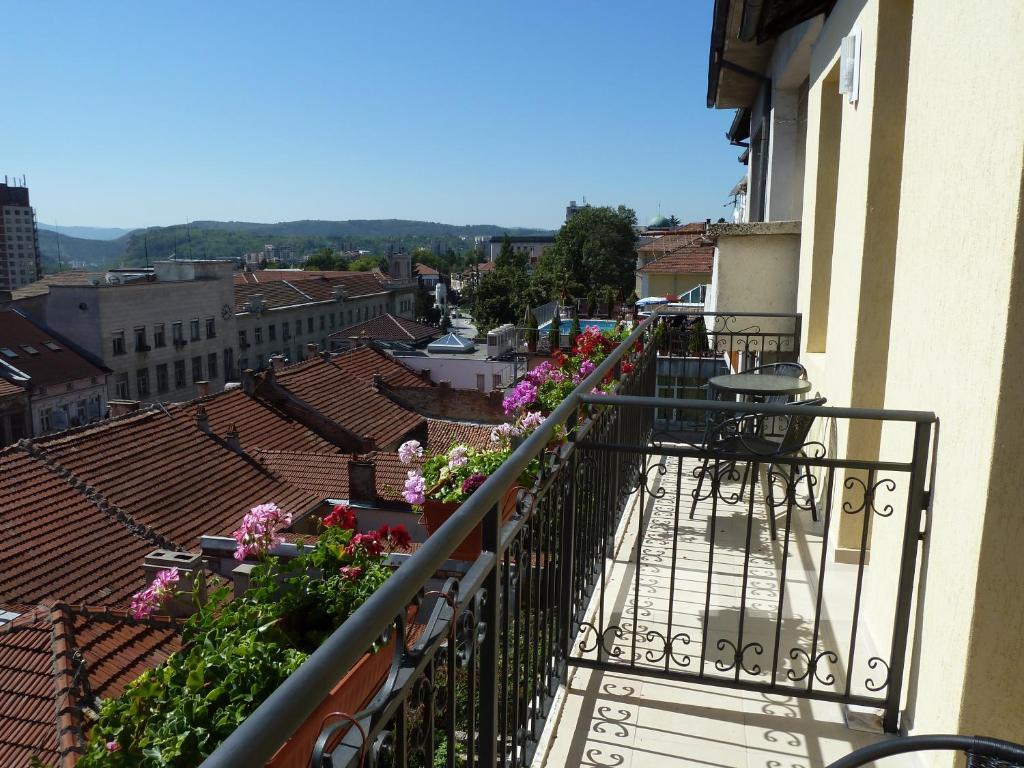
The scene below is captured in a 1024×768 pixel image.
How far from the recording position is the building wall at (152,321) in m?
39.4

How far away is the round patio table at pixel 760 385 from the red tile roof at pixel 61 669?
5.83m

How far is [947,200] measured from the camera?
2586 mm

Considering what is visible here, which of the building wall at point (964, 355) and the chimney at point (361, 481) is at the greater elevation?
the building wall at point (964, 355)

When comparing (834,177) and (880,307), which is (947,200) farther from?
(834,177)

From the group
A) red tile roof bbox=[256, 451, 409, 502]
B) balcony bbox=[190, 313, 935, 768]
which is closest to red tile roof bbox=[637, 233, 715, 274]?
red tile roof bbox=[256, 451, 409, 502]

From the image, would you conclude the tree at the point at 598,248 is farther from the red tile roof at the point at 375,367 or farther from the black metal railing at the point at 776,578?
the black metal railing at the point at 776,578

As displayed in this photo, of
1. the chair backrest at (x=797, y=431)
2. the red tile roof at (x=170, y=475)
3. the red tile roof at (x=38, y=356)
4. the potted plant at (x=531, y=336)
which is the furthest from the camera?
the red tile roof at (x=38, y=356)

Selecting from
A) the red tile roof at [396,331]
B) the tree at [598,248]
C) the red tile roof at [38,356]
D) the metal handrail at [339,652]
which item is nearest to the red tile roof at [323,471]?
the metal handrail at [339,652]

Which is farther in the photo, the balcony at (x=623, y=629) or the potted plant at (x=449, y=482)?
the potted plant at (x=449, y=482)

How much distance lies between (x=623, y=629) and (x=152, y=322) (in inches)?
1768

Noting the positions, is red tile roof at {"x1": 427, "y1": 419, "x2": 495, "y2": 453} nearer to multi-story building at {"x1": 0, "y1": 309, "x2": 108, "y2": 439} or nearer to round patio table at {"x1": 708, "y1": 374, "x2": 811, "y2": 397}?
round patio table at {"x1": 708, "y1": 374, "x2": 811, "y2": 397}

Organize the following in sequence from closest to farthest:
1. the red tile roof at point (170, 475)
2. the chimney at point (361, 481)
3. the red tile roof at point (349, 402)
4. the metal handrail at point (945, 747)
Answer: the metal handrail at point (945, 747) < the chimney at point (361, 481) < the red tile roof at point (170, 475) < the red tile roof at point (349, 402)

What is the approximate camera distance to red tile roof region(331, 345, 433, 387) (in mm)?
28906

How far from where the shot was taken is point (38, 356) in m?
35.8
